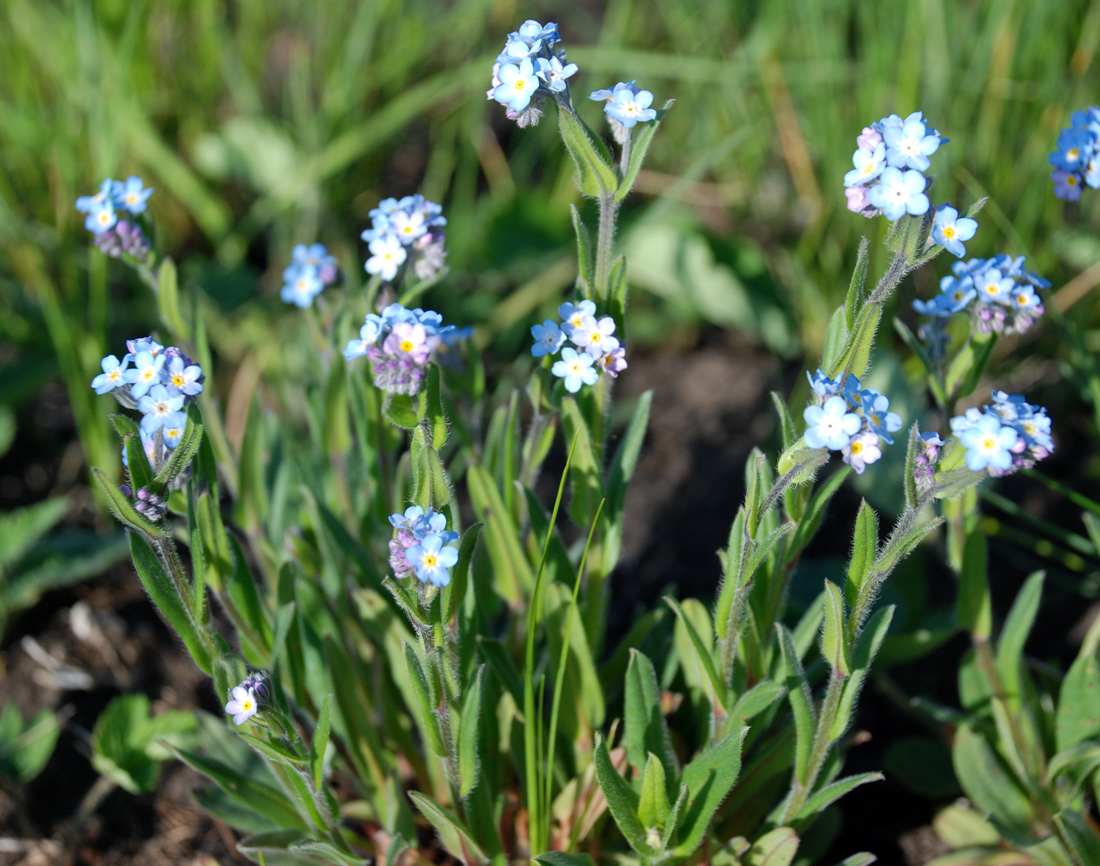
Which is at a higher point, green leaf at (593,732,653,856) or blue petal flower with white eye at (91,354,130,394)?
blue petal flower with white eye at (91,354,130,394)

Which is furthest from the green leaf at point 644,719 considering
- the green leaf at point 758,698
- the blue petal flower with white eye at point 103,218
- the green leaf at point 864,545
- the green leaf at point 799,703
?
the blue petal flower with white eye at point 103,218

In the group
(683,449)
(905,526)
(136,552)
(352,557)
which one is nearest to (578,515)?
(352,557)

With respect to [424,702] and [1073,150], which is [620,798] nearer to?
[424,702]

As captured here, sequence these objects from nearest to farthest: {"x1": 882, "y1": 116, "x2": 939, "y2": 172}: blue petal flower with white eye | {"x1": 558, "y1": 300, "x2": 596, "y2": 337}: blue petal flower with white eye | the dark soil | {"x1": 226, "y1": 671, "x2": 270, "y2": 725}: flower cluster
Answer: {"x1": 882, "y1": 116, "x2": 939, "y2": 172}: blue petal flower with white eye, {"x1": 226, "y1": 671, "x2": 270, "y2": 725}: flower cluster, {"x1": 558, "y1": 300, "x2": 596, "y2": 337}: blue petal flower with white eye, the dark soil

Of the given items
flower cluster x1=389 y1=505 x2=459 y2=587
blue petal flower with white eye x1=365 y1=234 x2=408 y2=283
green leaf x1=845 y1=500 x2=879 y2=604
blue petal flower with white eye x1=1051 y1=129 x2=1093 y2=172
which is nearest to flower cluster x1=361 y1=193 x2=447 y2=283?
blue petal flower with white eye x1=365 y1=234 x2=408 y2=283

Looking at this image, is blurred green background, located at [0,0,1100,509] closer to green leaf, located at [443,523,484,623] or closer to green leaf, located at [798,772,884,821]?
green leaf, located at [443,523,484,623]

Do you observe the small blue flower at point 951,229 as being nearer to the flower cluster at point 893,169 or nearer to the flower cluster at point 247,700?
the flower cluster at point 893,169

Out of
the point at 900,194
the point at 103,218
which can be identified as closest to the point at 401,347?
the point at 900,194
